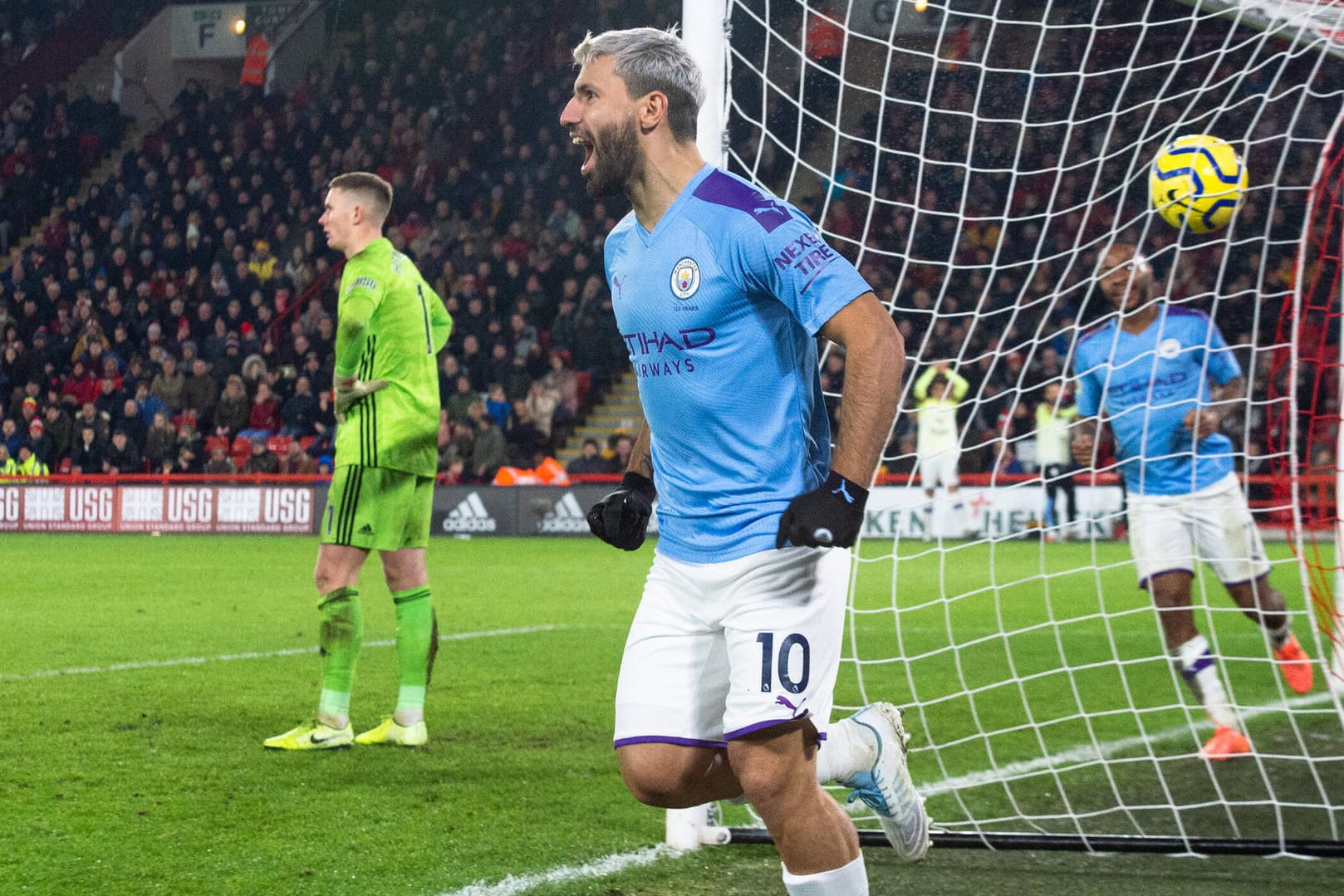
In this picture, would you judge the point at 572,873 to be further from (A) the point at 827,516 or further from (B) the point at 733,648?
(A) the point at 827,516

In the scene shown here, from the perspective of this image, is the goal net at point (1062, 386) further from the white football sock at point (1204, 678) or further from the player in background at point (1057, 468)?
the player in background at point (1057, 468)

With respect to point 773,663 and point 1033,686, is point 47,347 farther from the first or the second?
point 773,663

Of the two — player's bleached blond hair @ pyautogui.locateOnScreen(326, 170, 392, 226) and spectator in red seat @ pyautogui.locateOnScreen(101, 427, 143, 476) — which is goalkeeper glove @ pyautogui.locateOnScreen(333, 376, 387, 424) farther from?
spectator in red seat @ pyautogui.locateOnScreen(101, 427, 143, 476)

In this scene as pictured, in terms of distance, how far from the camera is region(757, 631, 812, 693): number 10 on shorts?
2.89m

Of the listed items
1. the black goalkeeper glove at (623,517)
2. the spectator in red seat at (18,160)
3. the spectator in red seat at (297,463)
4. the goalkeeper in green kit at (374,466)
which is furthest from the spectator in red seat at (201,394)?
the black goalkeeper glove at (623,517)

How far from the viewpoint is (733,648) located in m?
2.97

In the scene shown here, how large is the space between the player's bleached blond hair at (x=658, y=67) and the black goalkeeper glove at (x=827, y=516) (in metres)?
0.86

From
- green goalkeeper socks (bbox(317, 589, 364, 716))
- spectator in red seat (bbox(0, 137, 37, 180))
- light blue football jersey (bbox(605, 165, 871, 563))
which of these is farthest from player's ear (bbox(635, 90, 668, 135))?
spectator in red seat (bbox(0, 137, 37, 180))

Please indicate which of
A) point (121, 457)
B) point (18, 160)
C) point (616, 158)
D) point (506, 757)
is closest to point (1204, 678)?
point (506, 757)

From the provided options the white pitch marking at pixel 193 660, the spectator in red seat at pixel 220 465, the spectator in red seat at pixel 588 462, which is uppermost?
the spectator in red seat at pixel 588 462

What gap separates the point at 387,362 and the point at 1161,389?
301 cm

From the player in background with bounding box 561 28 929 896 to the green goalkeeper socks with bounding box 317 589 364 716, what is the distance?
2.62m

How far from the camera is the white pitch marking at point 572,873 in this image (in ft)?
12.0

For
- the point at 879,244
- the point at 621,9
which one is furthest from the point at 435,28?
the point at 879,244
